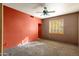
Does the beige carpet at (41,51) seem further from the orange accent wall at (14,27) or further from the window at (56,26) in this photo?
the window at (56,26)

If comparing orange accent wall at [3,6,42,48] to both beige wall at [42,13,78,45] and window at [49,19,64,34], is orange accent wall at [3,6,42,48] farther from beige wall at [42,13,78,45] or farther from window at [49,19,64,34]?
beige wall at [42,13,78,45]

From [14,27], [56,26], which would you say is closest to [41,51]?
[14,27]

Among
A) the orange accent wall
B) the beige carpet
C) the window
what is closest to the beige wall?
the window

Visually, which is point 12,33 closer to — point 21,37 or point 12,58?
point 21,37

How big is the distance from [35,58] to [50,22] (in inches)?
258

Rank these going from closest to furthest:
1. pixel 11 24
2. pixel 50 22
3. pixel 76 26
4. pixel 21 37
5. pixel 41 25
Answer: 1. pixel 11 24
2. pixel 21 37
3. pixel 76 26
4. pixel 50 22
5. pixel 41 25

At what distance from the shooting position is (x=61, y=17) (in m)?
6.86

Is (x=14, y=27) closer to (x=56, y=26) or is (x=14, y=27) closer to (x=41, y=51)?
(x=41, y=51)

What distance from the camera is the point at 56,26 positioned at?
739 cm

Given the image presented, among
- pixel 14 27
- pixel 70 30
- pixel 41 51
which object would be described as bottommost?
pixel 41 51

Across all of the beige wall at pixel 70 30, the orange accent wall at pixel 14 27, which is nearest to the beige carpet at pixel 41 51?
the orange accent wall at pixel 14 27

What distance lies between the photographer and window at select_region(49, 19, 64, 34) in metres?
6.91

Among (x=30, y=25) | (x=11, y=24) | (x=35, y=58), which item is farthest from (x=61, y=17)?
(x=35, y=58)

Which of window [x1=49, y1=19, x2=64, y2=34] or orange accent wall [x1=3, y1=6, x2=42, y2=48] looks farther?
window [x1=49, y1=19, x2=64, y2=34]
